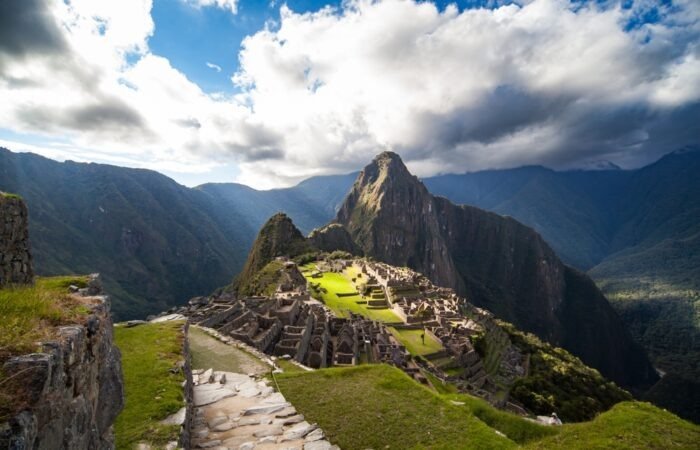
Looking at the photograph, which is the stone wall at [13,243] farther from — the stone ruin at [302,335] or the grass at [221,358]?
the stone ruin at [302,335]

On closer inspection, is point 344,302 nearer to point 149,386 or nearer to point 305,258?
point 149,386

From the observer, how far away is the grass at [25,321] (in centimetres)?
336

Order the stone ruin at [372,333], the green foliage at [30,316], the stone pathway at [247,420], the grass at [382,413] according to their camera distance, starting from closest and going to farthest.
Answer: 1. the green foliage at [30,316]
2. the stone pathway at [247,420]
3. the grass at [382,413]
4. the stone ruin at [372,333]

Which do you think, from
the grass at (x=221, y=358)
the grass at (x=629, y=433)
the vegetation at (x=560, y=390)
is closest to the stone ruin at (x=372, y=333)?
the vegetation at (x=560, y=390)

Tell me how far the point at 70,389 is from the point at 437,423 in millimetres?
8575

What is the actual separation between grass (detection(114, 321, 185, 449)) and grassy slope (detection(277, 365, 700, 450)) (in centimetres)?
376

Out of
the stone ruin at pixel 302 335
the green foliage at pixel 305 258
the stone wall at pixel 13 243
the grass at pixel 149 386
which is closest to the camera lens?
the grass at pixel 149 386

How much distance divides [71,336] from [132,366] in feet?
24.0

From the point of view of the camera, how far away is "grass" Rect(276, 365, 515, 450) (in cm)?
871

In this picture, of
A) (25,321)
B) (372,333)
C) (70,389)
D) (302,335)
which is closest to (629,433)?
(70,389)

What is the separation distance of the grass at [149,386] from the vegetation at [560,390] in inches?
1691

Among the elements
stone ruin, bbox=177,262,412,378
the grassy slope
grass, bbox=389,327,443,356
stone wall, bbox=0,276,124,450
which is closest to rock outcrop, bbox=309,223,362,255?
grass, bbox=389,327,443,356

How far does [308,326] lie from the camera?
28531 mm

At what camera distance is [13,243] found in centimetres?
830
